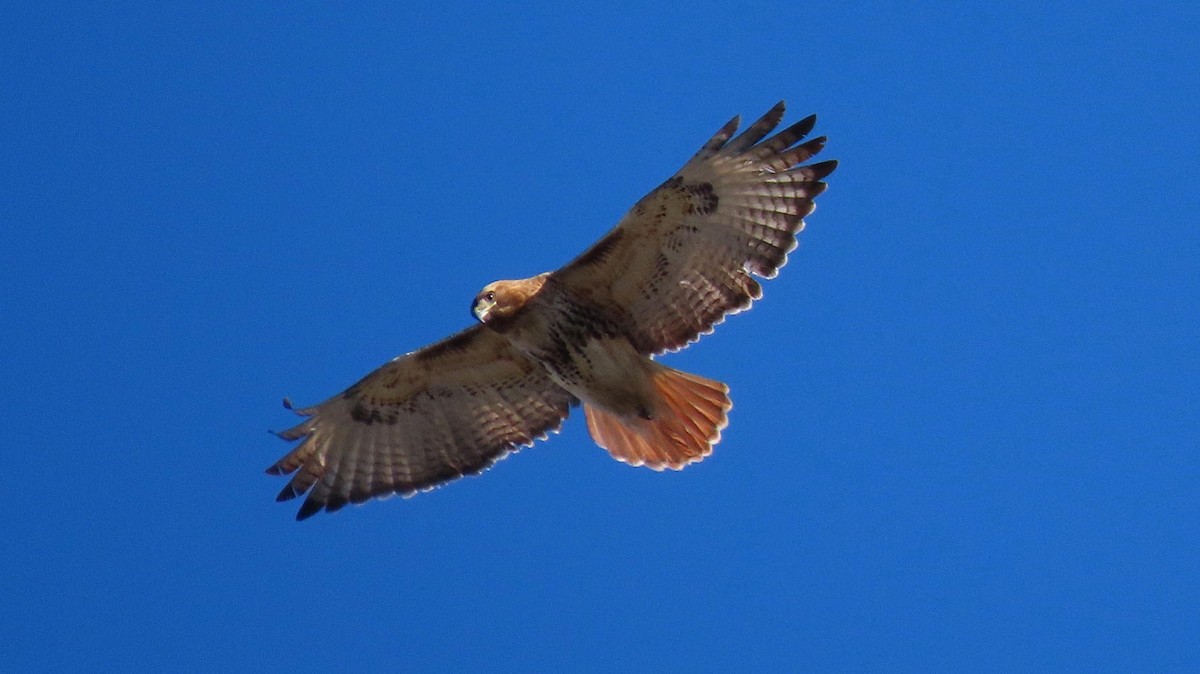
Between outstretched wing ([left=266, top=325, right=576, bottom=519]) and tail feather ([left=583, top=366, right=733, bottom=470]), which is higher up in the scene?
outstretched wing ([left=266, top=325, right=576, bottom=519])

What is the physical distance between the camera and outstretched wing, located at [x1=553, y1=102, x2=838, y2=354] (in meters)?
9.04

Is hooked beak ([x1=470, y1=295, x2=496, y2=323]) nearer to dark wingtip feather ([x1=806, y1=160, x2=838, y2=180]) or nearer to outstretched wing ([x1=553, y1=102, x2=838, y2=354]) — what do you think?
outstretched wing ([x1=553, y1=102, x2=838, y2=354])

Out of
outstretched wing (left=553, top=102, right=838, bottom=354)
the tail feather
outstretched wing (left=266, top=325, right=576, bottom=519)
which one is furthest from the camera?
outstretched wing (left=266, top=325, right=576, bottom=519)

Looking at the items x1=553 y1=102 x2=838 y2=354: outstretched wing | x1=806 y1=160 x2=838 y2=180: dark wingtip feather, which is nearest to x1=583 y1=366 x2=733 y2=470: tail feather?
x1=553 y1=102 x2=838 y2=354: outstretched wing

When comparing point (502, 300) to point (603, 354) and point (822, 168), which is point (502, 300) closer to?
point (603, 354)

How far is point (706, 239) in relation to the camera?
9.28 m

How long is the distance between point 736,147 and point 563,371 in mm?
1651

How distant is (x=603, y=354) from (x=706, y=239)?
884mm

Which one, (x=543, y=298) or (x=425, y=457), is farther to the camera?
(x=425, y=457)

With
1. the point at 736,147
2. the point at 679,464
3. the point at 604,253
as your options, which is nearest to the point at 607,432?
the point at 679,464

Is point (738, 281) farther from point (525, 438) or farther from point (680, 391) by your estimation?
point (525, 438)

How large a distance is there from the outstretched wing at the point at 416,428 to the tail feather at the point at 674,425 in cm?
55

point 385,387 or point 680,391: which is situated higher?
point 385,387

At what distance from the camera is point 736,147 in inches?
355
